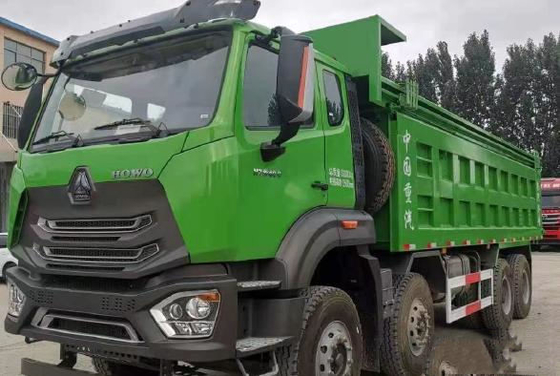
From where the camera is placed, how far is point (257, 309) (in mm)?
3488

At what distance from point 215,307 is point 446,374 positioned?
3097mm

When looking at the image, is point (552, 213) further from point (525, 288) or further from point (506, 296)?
point (506, 296)

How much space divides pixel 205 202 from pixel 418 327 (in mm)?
2883

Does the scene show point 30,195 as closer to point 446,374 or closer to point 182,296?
point 182,296

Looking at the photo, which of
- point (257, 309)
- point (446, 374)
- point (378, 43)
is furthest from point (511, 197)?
point (257, 309)

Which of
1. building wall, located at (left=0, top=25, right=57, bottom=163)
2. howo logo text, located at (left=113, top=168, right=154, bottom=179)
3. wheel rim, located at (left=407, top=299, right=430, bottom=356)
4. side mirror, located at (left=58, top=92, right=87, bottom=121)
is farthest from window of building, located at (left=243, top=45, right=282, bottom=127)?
building wall, located at (left=0, top=25, right=57, bottom=163)

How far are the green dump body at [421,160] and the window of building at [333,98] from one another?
454mm

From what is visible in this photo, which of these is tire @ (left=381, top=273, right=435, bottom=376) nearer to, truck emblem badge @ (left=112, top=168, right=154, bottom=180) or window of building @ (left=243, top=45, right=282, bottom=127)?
window of building @ (left=243, top=45, right=282, bottom=127)

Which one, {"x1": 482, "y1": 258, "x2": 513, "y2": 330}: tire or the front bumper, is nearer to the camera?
the front bumper

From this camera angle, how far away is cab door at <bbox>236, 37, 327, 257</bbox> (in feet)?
11.2

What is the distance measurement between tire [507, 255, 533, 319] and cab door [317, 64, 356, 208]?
194 inches

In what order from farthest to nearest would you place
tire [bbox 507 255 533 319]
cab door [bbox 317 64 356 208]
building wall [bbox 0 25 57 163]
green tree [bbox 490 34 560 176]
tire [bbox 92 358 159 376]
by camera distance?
green tree [bbox 490 34 560 176] → building wall [bbox 0 25 57 163] → tire [bbox 507 255 533 319] → tire [bbox 92 358 159 376] → cab door [bbox 317 64 356 208]

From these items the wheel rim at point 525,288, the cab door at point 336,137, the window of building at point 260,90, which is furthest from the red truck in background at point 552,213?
the window of building at point 260,90

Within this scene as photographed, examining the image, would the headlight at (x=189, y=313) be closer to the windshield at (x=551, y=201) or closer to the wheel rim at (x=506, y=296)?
the wheel rim at (x=506, y=296)
